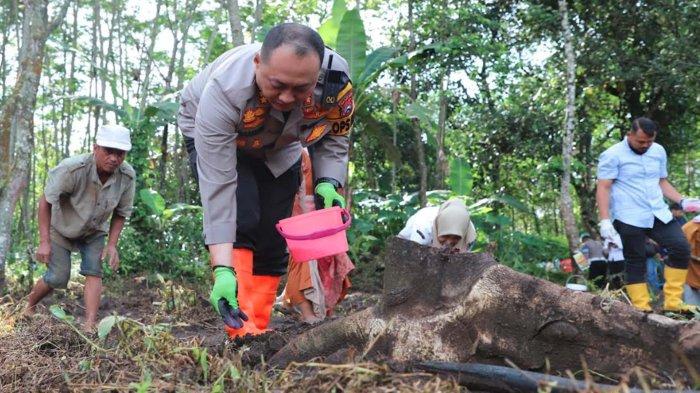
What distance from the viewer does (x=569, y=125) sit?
9.73 m

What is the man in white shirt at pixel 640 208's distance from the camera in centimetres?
600

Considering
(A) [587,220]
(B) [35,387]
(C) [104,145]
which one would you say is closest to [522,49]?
(A) [587,220]

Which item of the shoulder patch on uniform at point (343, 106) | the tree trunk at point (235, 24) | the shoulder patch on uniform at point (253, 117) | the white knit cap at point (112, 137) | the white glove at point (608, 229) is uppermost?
the tree trunk at point (235, 24)

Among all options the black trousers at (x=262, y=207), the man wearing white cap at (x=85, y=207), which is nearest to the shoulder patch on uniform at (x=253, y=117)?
the black trousers at (x=262, y=207)

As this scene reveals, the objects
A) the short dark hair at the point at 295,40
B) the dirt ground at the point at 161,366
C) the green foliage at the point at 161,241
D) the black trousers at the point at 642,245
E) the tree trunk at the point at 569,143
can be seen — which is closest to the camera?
the dirt ground at the point at 161,366

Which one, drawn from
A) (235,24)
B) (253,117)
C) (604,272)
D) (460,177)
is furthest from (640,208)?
(235,24)

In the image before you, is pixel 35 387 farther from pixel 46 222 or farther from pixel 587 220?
pixel 587 220

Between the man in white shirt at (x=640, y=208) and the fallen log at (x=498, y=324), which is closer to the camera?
the fallen log at (x=498, y=324)

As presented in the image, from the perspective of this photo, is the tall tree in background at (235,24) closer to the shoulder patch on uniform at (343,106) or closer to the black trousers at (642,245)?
the black trousers at (642,245)

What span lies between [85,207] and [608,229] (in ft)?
13.5

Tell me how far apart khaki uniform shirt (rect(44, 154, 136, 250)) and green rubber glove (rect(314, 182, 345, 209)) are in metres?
2.30

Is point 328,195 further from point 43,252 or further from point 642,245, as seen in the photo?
point 642,245

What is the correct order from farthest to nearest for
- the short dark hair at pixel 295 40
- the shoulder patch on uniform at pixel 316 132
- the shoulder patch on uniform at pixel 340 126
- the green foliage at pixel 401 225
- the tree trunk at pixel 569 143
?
the tree trunk at pixel 569 143 < the green foliage at pixel 401 225 < the shoulder patch on uniform at pixel 340 126 < the shoulder patch on uniform at pixel 316 132 < the short dark hair at pixel 295 40

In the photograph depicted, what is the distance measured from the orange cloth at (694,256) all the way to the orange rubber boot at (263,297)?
12.9ft
